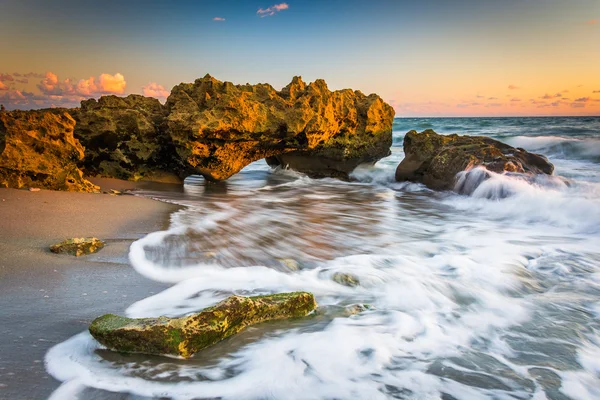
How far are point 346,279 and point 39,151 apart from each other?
4.74m

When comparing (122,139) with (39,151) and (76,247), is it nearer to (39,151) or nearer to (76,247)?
(39,151)

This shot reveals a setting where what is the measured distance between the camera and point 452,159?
28.7 feet

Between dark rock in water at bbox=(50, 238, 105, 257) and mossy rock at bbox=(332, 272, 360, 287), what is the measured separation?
2.13 meters

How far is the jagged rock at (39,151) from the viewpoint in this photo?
552 centimetres

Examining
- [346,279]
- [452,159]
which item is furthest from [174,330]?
[452,159]

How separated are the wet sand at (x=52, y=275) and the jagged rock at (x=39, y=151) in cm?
38

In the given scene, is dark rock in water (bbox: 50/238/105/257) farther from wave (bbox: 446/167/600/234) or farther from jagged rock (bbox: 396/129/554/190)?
jagged rock (bbox: 396/129/554/190)

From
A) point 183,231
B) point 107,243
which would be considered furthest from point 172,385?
point 183,231

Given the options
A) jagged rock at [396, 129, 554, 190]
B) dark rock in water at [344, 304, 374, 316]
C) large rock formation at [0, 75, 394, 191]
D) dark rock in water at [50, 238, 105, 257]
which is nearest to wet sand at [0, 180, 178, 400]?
dark rock in water at [50, 238, 105, 257]

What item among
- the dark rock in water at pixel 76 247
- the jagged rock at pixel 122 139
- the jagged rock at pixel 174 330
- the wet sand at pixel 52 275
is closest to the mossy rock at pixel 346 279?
the jagged rock at pixel 174 330

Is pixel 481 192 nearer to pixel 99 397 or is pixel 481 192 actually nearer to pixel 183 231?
pixel 183 231

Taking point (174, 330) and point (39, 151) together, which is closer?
point (174, 330)

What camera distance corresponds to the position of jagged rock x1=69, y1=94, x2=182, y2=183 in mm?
7234

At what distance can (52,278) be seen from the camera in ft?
9.91
